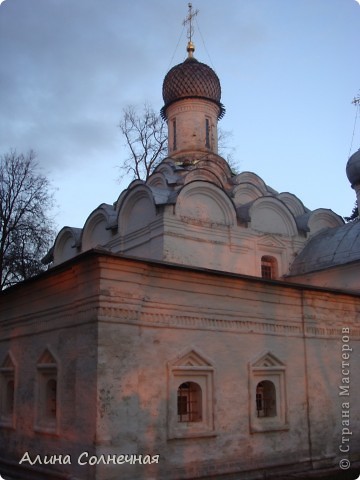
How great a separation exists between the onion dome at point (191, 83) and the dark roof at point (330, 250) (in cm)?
507

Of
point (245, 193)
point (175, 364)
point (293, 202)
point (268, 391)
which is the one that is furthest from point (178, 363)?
point (293, 202)

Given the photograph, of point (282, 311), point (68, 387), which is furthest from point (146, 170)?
point (68, 387)

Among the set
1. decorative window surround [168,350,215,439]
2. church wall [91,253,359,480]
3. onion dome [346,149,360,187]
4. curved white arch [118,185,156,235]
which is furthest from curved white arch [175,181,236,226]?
decorative window surround [168,350,215,439]

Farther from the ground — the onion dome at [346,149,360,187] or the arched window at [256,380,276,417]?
the onion dome at [346,149,360,187]

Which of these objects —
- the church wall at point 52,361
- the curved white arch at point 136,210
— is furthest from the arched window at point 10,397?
the curved white arch at point 136,210

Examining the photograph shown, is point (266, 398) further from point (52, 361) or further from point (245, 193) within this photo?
point (245, 193)

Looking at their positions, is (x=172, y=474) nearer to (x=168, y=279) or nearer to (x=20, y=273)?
(x=168, y=279)

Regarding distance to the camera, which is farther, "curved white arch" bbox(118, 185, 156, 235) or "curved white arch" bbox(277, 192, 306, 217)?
"curved white arch" bbox(277, 192, 306, 217)

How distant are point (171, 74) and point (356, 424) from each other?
10.3 metres

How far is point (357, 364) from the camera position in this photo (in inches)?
403

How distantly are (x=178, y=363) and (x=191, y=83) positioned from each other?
961cm

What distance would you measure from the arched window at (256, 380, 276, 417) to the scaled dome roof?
29.4 ft

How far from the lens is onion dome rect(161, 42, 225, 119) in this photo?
15297 mm

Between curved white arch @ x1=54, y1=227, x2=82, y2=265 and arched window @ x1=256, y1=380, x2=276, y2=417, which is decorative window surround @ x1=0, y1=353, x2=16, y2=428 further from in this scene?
curved white arch @ x1=54, y1=227, x2=82, y2=265
